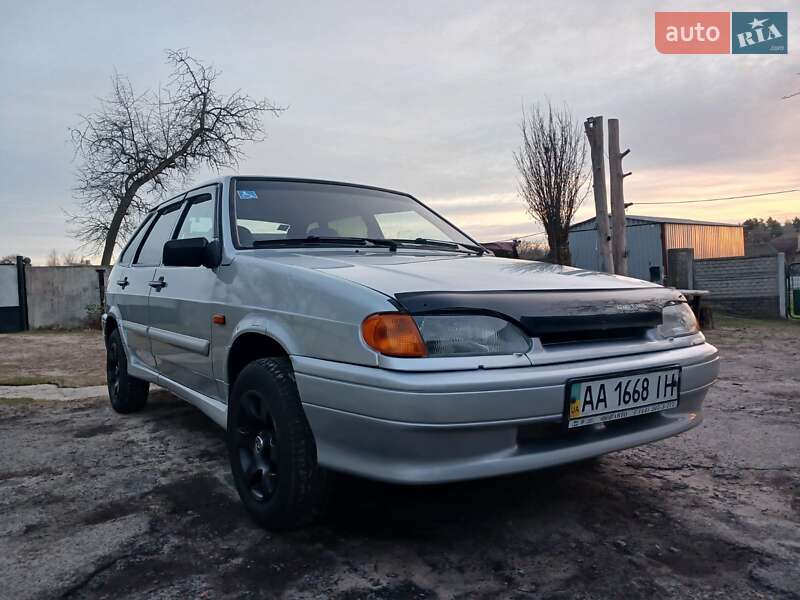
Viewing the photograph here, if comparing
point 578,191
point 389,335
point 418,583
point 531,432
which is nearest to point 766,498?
point 531,432

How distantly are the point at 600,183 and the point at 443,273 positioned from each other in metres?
7.55

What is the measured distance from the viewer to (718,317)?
13133mm

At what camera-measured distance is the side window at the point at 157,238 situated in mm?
3787

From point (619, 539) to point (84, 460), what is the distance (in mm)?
2849

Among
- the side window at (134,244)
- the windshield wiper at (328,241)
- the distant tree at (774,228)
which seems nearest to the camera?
the windshield wiper at (328,241)

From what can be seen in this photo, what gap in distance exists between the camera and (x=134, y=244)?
4.42 metres

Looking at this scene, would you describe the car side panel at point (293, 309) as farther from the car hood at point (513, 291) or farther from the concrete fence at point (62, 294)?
the concrete fence at point (62, 294)

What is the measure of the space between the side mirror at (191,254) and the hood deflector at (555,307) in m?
1.20

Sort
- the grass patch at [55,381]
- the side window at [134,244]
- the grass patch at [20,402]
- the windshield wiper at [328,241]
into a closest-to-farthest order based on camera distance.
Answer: the windshield wiper at [328,241], the side window at [134,244], the grass patch at [20,402], the grass patch at [55,381]

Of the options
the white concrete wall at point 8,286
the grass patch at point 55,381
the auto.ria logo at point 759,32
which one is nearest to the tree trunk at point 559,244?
the auto.ria logo at point 759,32

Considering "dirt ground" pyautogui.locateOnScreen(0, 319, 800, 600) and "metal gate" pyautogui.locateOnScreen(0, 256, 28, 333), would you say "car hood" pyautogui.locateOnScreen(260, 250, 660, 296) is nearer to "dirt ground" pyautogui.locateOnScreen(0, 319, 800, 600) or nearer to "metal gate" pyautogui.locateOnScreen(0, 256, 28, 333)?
"dirt ground" pyautogui.locateOnScreen(0, 319, 800, 600)

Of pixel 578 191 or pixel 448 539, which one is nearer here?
pixel 448 539

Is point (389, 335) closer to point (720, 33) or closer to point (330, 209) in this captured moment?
point (330, 209)

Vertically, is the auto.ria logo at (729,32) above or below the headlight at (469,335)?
above
